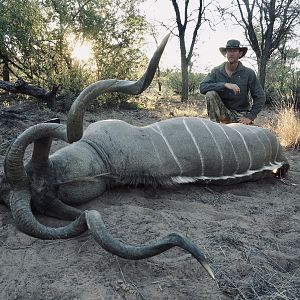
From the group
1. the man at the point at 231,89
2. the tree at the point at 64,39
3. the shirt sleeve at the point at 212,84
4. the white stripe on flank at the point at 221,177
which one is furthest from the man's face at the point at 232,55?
the tree at the point at 64,39

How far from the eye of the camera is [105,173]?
3.04m

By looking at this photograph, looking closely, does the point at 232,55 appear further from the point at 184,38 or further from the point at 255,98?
the point at 184,38

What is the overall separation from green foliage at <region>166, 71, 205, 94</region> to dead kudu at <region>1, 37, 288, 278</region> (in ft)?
41.6

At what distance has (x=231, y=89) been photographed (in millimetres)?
5238

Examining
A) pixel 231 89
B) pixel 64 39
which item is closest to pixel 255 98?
pixel 231 89

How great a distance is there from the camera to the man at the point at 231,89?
17.2ft

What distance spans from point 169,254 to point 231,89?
339cm

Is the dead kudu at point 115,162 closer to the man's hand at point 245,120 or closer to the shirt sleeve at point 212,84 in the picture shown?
the man's hand at point 245,120

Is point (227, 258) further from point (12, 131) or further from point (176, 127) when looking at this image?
point (12, 131)

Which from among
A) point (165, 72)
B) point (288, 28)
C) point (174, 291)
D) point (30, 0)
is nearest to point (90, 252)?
point (174, 291)

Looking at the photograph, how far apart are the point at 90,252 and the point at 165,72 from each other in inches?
742

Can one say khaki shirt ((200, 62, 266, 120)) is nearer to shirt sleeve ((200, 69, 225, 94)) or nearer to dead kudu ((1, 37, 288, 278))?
shirt sleeve ((200, 69, 225, 94))

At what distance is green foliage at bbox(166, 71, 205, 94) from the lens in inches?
659

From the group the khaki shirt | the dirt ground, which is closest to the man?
the khaki shirt
